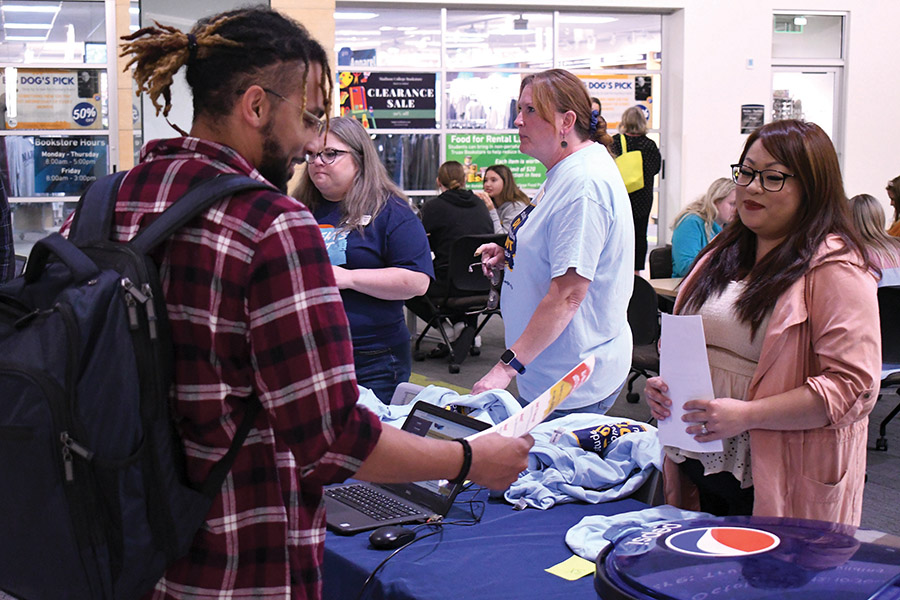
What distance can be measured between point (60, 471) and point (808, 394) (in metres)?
1.37

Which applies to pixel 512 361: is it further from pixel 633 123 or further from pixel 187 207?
pixel 633 123

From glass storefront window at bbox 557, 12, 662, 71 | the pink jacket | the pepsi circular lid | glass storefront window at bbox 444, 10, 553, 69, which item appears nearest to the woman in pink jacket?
the pink jacket

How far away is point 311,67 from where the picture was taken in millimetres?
1219

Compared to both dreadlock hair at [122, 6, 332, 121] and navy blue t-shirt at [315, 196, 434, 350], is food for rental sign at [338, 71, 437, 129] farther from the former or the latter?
dreadlock hair at [122, 6, 332, 121]

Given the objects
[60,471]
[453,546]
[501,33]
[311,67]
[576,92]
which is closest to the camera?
[60,471]

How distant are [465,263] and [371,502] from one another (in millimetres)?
4676

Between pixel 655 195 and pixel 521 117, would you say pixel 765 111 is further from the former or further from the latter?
pixel 521 117

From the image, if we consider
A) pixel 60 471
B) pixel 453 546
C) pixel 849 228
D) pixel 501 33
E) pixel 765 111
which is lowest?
pixel 453 546

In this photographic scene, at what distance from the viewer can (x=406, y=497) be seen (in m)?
2.01

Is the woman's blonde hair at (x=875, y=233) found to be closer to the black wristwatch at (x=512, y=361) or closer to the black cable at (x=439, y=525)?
the black wristwatch at (x=512, y=361)

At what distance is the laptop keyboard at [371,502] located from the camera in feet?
6.31

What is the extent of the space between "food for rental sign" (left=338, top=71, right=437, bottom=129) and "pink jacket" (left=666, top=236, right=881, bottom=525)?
315 inches

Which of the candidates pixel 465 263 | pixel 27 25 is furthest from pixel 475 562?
pixel 27 25

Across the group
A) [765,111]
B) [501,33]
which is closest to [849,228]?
[501,33]
